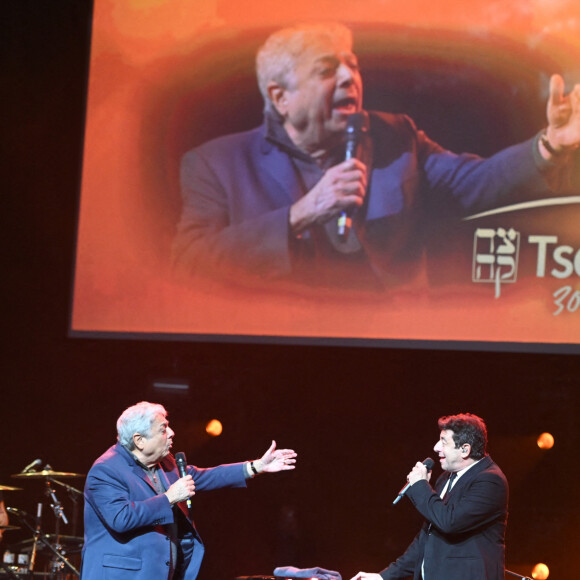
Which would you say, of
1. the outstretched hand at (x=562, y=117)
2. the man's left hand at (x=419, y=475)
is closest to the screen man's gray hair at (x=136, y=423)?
the man's left hand at (x=419, y=475)

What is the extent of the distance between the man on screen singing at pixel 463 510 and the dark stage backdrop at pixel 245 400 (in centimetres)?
283

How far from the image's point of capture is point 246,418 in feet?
21.6

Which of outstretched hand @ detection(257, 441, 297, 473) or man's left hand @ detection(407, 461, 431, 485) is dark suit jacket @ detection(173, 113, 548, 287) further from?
man's left hand @ detection(407, 461, 431, 485)

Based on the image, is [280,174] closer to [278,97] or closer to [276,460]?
[278,97]

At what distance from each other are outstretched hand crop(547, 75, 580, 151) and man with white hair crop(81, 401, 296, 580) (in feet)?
11.2

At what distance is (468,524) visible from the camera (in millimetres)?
3408

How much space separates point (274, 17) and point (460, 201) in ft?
5.84

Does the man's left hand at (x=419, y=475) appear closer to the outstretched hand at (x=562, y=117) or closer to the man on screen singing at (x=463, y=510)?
the man on screen singing at (x=463, y=510)

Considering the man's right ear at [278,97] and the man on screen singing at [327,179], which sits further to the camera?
the man's right ear at [278,97]

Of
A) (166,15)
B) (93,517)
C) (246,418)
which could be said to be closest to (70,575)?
(246,418)

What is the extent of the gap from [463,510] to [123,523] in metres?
1.28

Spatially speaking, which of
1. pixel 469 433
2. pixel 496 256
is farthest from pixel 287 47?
pixel 469 433

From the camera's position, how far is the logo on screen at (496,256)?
18.4ft

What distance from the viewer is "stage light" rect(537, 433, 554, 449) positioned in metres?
6.30
